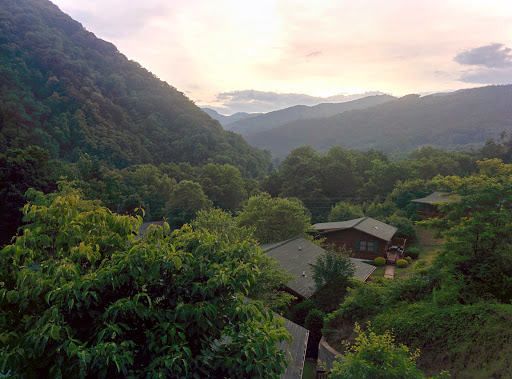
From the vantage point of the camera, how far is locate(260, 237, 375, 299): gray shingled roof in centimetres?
1822

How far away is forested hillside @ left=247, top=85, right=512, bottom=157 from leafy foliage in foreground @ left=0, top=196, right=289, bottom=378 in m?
130

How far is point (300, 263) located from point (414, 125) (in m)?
147

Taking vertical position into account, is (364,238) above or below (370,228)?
below

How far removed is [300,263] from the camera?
21203mm

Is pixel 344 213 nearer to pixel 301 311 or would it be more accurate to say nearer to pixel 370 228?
pixel 370 228

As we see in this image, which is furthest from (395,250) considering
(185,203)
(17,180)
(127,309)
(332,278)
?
(17,180)

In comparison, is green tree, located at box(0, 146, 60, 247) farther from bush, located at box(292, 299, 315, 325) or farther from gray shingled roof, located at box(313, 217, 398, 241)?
gray shingled roof, located at box(313, 217, 398, 241)

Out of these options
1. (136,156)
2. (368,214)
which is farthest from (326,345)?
(136,156)

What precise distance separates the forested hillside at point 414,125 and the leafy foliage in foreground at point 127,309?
427 ft

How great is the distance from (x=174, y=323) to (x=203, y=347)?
657mm

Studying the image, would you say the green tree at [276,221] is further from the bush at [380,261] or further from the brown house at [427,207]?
the brown house at [427,207]

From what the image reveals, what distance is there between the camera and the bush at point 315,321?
1521cm

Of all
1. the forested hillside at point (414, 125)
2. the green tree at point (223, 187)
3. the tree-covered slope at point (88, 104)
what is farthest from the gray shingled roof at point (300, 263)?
the forested hillside at point (414, 125)

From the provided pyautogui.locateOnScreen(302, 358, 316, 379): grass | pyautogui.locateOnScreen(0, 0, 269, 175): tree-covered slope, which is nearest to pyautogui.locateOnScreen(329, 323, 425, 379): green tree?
pyautogui.locateOnScreen(302, 358, 316, 379): grass
